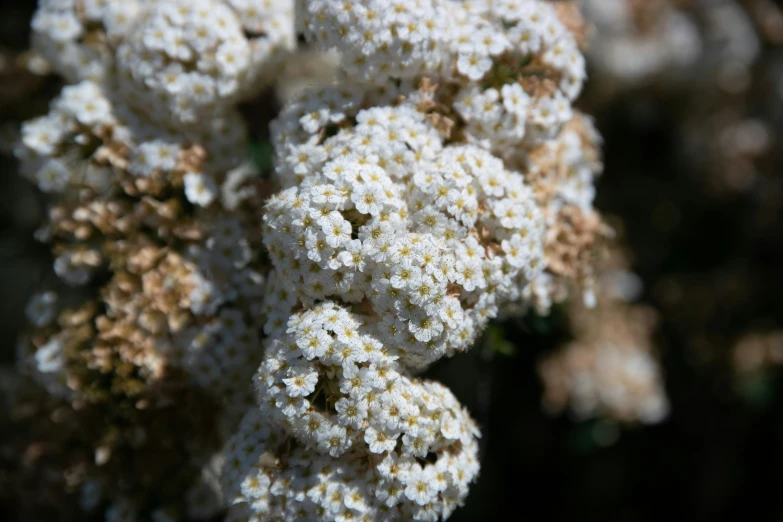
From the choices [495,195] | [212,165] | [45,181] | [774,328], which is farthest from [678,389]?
[45,181]

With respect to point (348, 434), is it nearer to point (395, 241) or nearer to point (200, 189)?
point (395, 241)

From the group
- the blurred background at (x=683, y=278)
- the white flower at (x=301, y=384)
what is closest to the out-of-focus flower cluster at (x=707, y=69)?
the blurred background at (x=683, y=278)

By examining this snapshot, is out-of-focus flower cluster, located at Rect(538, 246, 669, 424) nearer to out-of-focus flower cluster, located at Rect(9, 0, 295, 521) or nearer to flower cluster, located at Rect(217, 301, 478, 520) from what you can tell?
flower cluster, located at Rect(217, 301, 478, 520)

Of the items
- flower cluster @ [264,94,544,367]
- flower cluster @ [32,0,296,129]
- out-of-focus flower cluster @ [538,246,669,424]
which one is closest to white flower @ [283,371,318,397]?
flower cluster @ [264,94,544,367]

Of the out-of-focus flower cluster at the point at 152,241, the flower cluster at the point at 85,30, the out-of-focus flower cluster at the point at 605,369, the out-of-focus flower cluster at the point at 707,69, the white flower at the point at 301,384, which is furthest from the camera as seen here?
the out-of-focus flower cluster at the point at 707,69

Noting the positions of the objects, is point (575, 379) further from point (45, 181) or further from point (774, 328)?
point (45, 181)

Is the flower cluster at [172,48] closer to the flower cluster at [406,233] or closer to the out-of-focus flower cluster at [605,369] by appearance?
the flower cluster at [406,233]
